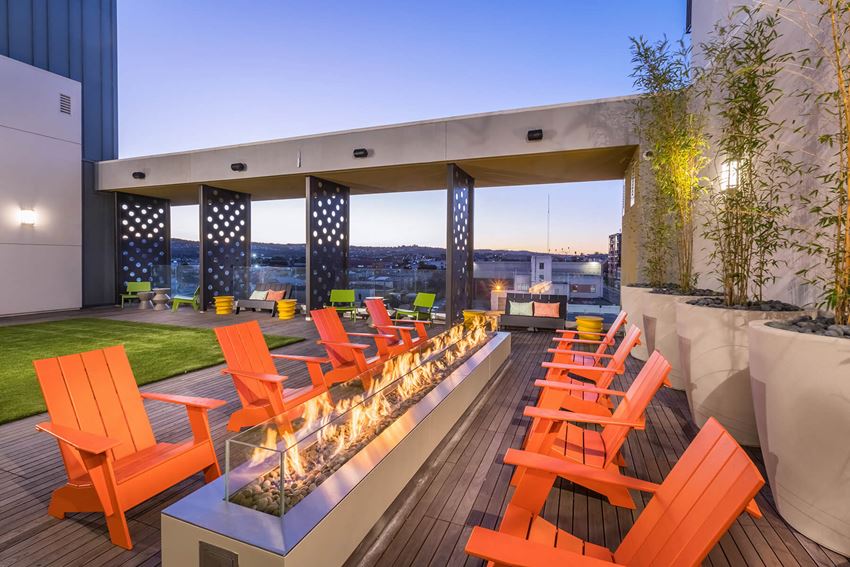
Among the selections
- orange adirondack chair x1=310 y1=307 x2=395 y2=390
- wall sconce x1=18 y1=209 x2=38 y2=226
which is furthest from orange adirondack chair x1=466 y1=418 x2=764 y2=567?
wall sconce x1=18 y1=209 x2=38 y2=226

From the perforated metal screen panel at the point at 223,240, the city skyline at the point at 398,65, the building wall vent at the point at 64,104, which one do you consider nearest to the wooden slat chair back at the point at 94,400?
the city skyline at the point at 398,65

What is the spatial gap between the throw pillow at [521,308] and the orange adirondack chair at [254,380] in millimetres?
5774

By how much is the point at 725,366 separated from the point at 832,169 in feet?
5.38

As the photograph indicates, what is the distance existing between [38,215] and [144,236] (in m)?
2.81

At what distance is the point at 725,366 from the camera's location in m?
3.08

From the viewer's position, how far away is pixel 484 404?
13.5 feet

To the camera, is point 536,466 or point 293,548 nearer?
point 293,548

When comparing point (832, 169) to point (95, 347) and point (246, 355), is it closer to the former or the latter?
point (246, 355)

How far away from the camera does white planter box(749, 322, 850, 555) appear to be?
5.98 feet

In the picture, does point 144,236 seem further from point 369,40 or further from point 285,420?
point 285,420

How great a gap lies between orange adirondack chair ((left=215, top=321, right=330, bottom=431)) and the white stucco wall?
35.3 ft

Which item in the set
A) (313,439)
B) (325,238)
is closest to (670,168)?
(313,439)

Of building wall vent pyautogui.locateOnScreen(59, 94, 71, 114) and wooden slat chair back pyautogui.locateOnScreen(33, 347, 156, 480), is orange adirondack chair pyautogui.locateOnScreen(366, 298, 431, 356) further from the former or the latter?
building wall vent pyautogui.locateOnScreen(59, 94, 71, 114)

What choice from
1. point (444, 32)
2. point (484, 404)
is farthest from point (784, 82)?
point (444, 32)
